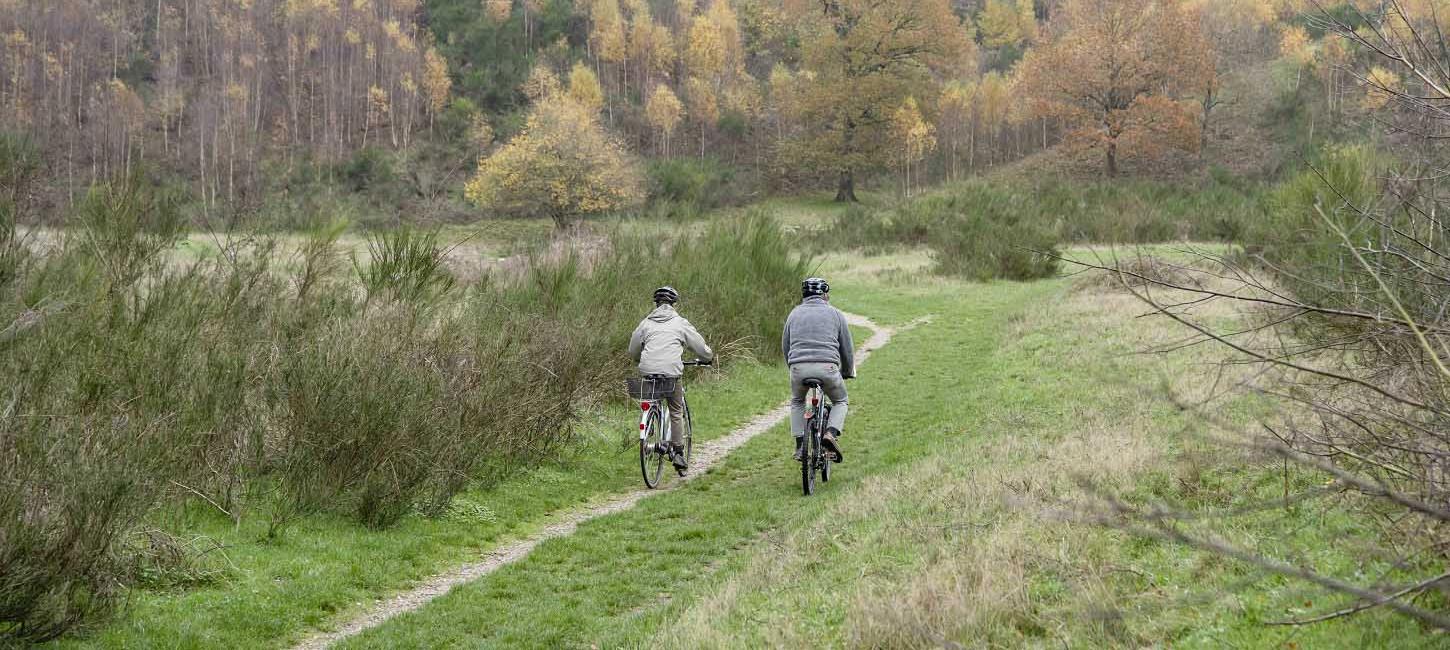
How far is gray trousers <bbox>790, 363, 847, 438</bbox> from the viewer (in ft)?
30.4

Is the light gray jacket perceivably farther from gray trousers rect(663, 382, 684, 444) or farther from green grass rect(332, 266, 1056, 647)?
green grass rect(332, 266, 1056, 647)

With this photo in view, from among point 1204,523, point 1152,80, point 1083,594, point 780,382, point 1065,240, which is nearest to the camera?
point 1083,594

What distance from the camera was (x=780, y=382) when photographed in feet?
54.3

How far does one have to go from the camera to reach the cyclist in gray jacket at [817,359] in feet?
30.5

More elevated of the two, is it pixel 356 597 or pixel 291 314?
pixel 291 314

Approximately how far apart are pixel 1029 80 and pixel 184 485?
52191mm

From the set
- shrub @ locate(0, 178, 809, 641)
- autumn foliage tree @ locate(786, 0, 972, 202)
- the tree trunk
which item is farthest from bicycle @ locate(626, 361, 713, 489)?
the tree trunk

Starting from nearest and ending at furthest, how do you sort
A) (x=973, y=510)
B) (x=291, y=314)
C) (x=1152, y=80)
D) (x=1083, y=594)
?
(x=1083, y=594)
(x=973, y=510)
(x=291, y=314)
(x=1152, y=80)

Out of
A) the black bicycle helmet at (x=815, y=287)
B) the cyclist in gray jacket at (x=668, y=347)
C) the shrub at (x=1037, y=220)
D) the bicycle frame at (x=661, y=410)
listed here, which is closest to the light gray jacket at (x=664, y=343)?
the cyclist in gray jacket at (x=668, y=347)

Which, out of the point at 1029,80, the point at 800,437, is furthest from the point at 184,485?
the point at 1029,80

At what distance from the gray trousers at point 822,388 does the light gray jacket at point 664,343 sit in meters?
1.10

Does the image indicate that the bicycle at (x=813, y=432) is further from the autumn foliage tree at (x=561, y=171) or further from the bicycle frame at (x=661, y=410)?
the autumn foliage tree at (x=561, y=171)

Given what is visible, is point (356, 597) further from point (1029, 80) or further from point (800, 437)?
point (1029, 80)

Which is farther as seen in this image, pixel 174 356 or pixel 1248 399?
pixel 1248 399
